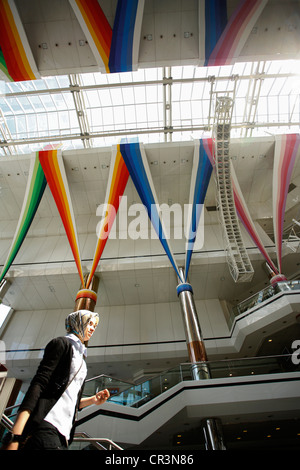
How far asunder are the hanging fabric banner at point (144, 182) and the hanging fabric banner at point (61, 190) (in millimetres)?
3079

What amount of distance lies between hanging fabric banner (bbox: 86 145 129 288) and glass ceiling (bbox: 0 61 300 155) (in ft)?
7.29

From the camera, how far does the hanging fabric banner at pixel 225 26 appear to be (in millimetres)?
5367

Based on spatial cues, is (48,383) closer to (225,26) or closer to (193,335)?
(225,26)

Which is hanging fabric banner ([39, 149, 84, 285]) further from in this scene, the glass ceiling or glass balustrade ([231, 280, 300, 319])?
glass balustrade ([231, 280, 300, 319])

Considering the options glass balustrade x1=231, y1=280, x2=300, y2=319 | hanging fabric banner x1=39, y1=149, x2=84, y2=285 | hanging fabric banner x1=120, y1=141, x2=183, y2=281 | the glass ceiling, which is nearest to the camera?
glass balustrade x1=231, y1=280, x2=300, y2=319

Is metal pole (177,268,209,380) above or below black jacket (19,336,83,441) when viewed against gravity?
above

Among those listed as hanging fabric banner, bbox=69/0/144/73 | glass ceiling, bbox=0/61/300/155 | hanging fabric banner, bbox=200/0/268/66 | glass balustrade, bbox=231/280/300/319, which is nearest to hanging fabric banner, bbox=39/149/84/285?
glass ceiling, bbox=0/61/300/155

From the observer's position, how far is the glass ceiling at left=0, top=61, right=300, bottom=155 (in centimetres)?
1250

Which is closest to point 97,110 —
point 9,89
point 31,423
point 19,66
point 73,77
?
point 73,77

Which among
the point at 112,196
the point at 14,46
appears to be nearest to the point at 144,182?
the point at 112,196

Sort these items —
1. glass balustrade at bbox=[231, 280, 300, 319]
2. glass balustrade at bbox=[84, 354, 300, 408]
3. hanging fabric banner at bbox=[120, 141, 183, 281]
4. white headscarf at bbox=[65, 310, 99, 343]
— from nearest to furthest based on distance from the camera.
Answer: white headscarf at bbox=[65, 310, 99, 343]
glass balustrade at bbox=[84, 354, 300, 408]
glass balustrade at bbox=[231, 280, 300, 319]
hanging fabric banner at bbox=[120, 141, 183, 281]

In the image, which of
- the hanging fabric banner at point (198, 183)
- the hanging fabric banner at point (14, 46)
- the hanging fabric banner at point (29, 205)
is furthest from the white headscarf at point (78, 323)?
the hanging fabric banner at point (29, 205)
